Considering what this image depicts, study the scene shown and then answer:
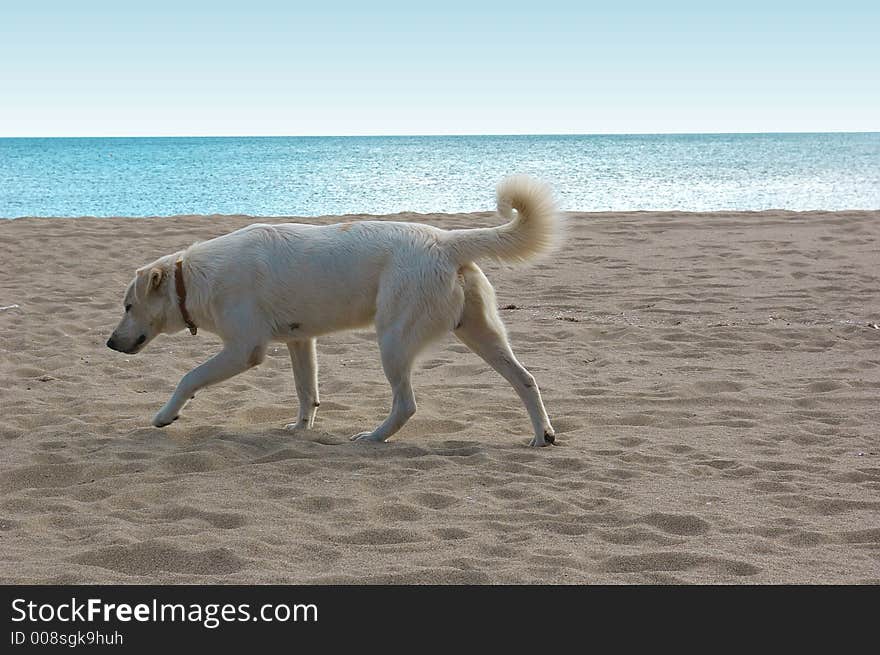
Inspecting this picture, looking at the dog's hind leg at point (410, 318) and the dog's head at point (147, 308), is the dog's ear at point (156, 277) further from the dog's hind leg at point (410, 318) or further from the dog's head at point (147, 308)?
the dog's hind leg at point (410, 318)

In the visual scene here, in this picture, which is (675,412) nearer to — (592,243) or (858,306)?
(858,306)

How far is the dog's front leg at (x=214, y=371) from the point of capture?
625cm

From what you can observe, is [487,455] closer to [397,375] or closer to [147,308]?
[397,375]

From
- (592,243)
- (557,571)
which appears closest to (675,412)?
(557,571)

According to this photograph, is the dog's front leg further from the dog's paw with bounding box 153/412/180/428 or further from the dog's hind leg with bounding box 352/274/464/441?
the dog's hind leg with bounding box 352/274/464/441

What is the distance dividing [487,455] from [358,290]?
121 centimetres

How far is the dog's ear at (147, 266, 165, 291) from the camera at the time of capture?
6438 mm

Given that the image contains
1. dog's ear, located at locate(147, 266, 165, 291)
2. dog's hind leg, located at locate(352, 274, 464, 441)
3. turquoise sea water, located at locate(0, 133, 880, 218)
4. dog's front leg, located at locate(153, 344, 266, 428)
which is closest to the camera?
dog's hind leg, located at locate(352, 274, 464, 441)

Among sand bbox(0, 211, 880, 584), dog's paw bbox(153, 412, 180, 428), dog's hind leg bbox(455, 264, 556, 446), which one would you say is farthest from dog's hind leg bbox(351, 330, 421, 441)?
dog's paw bbox(153, 412, 180, 428)

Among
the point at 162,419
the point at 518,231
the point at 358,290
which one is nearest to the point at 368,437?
the point at 358,290

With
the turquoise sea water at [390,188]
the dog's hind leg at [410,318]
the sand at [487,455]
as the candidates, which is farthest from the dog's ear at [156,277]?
the turquoise sea water at [390,188]

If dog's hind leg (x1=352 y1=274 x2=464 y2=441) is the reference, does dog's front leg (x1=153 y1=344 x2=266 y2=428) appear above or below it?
below

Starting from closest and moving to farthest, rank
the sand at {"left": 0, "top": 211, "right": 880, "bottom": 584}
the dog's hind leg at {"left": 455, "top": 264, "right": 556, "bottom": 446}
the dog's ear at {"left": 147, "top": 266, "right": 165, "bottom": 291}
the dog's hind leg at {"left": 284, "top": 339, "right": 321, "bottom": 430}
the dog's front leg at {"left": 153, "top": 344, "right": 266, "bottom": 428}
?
the sand at {"left": 0, "top": 211, "right": 880, "bottom": 584} → the dog's hind leg at {"left": 455, "top": 264, "right": 556, "bottom": 446} → the dog's front leg at {"left": 153, "top": 344, "right": 266, "bottom": 428} → the dog's ear at {"left": 147, "top": 266, "right": 165, "bottom": 291} → the dog's hind leg at {"left": 284, "top": 339, "right": 321, "bottom": 430}
